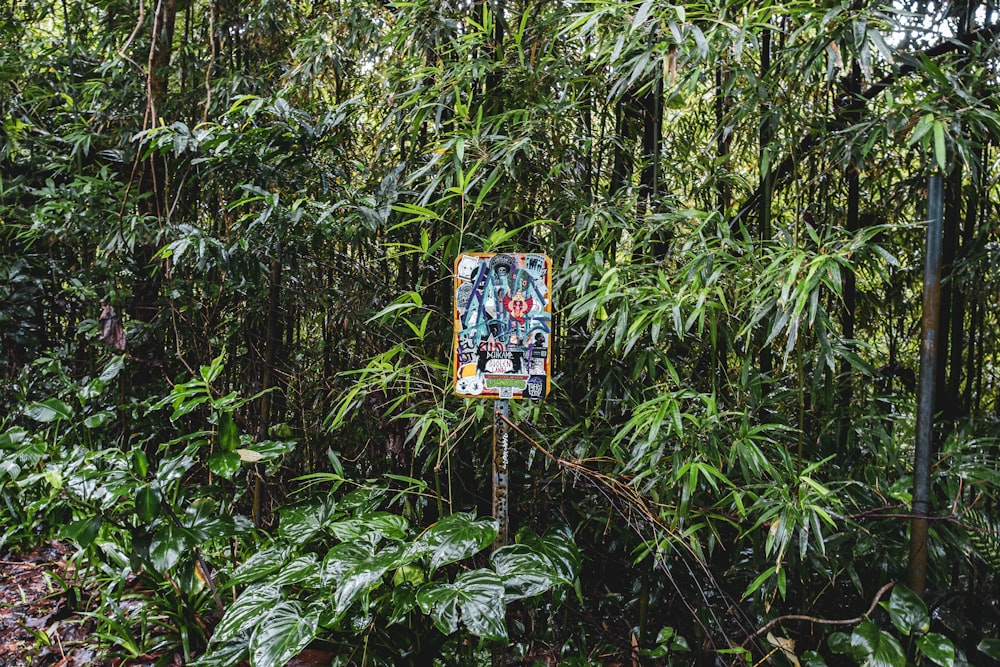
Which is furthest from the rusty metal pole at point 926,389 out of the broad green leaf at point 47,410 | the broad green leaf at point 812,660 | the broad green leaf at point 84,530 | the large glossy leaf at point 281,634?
the broad green leaf at point 47,410

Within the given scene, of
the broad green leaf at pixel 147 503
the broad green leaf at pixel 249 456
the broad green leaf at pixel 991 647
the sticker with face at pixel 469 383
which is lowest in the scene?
the broad green leaf at pixel 991 647

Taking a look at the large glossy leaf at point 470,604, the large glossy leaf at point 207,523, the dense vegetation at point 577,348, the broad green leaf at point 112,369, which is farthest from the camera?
the broad green leaf at point 112,369

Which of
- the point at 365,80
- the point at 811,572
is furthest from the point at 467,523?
the point at 365,80

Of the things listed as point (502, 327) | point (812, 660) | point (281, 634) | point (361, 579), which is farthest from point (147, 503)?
point (812, 660)

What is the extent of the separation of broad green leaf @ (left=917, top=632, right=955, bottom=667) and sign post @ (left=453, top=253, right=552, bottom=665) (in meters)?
0.91

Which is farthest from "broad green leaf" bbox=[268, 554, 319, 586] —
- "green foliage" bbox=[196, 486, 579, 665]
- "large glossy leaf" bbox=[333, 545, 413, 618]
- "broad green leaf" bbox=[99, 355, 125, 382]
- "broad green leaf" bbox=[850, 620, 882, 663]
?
"broad green leaf" bbox=[850, 620, 882, 663]

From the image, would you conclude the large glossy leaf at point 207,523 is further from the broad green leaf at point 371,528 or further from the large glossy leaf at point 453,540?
the large glossy leaf at point 453,540

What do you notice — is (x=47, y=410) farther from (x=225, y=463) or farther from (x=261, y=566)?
(x=261, y=566)

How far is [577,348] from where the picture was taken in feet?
6.28

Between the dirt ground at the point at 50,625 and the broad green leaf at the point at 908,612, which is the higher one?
the broad green leaf at the point at 908,612

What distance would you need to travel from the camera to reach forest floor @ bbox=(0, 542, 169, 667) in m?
1.87

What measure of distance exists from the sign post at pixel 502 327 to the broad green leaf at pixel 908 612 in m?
0.87

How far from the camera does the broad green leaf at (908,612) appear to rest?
1.45 meters

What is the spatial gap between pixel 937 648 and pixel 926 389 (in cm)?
55
